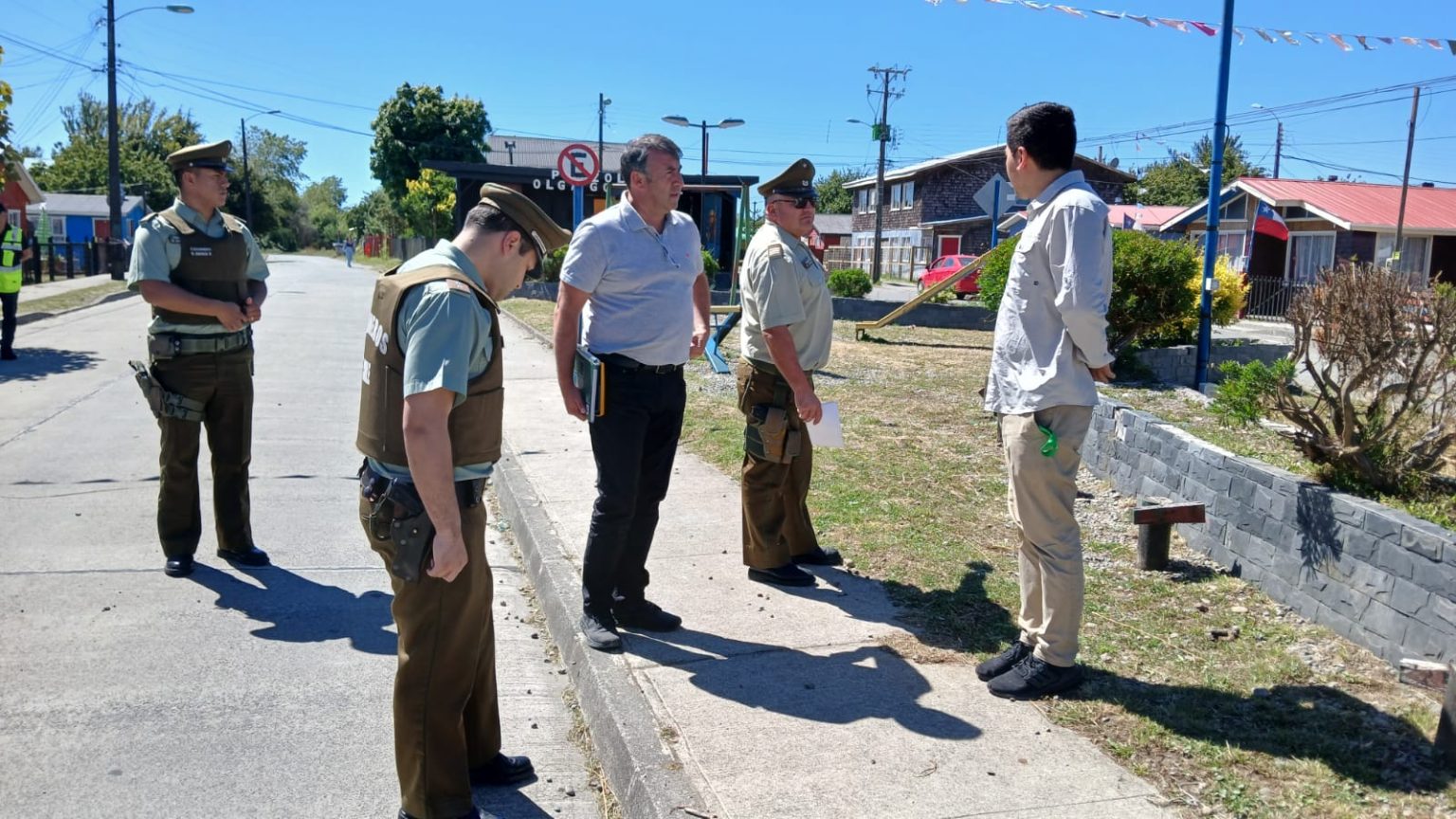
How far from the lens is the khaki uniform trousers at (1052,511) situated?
12.5 ft

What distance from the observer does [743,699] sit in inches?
153

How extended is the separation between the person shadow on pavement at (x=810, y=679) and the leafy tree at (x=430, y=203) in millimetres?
45690

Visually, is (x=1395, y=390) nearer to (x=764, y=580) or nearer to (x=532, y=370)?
(x=764, y=580)

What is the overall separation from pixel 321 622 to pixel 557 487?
Result: 7.89ft

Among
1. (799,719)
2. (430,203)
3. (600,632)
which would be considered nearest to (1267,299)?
(600,632)

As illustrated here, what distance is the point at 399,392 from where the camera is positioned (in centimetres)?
285

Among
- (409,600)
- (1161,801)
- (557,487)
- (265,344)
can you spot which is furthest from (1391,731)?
(265,344)

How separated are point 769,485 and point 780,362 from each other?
26.1 inches

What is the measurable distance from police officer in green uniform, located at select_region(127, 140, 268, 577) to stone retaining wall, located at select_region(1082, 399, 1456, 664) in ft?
16.5

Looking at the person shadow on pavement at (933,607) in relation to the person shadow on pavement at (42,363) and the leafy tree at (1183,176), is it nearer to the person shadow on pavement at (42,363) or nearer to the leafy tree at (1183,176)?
the person shadow on pavement at (42,363)

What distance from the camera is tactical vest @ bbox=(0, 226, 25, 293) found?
12734 millimetres

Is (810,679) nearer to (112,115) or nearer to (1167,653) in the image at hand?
(1167,653)

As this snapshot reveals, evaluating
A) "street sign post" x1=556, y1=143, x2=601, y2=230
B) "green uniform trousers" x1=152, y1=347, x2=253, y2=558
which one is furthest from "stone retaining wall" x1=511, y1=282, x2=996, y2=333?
"green uniform trousers" x1=152, y1=347, x2=253, y2=558

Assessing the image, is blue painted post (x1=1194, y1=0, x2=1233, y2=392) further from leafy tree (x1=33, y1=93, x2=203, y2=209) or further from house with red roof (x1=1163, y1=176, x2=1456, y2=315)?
leafy tree (x1=33, y1=93, x2=203, y2=209)
